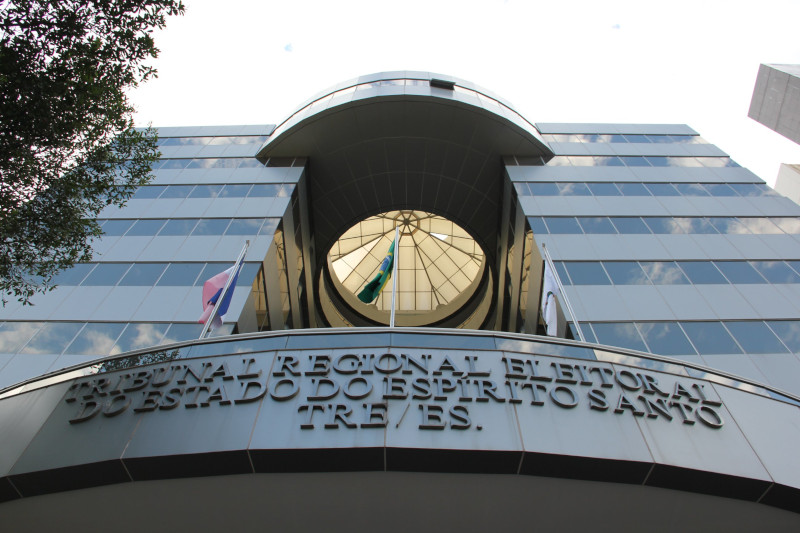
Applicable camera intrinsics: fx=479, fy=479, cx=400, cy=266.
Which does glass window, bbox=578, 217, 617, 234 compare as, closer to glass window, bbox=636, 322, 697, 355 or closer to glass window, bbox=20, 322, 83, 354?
glass window, bbox=636, 322, 697, 355

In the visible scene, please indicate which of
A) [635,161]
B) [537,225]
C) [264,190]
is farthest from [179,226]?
[635,161]

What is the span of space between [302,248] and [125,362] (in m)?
15.0

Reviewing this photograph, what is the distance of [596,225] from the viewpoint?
68.9ft

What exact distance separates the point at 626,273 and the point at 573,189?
6.25 meters

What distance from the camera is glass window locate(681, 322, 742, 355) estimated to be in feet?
50.7

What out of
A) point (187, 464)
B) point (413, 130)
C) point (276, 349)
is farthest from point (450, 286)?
point (187, 464)

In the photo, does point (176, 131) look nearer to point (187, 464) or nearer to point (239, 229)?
point (239, 229)

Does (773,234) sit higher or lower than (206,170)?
lower

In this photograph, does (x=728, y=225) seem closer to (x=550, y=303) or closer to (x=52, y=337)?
(x=550, y=303)

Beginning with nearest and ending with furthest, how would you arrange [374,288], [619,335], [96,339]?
[619,335], [96,339], [374,288]

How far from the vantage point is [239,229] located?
21.2 metres

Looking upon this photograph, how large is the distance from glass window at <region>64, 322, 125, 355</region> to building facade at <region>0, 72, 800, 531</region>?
3.9 inches

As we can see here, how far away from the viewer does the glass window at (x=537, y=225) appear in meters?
20.8

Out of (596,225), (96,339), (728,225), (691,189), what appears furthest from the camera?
(691,189)
